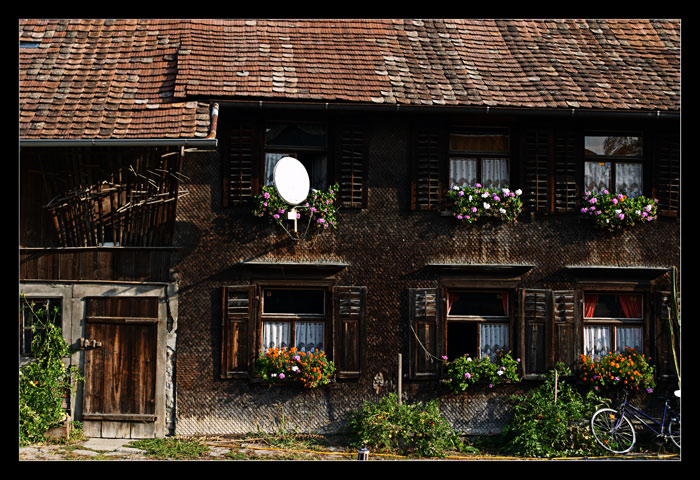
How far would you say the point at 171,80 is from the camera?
36.3ft

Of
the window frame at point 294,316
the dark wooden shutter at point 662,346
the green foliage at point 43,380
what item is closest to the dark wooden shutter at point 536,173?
the dark wooden shutter at point 662,346

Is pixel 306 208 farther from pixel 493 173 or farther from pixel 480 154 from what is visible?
pixel 493 173

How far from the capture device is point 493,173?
11055 mm

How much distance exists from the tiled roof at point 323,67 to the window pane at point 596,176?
94cm

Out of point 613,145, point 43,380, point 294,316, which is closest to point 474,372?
point 294,316

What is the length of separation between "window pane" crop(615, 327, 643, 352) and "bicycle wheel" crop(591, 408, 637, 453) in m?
1.21

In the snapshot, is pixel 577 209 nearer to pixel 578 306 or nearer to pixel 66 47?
pixel 578 306

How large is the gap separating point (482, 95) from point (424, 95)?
850 millimetres

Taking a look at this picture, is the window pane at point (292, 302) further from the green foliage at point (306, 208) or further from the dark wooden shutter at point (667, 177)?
the dark wooden shutter at point (667, 177)

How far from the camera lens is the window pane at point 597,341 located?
10961 millimetres

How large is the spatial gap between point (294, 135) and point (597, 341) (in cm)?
537

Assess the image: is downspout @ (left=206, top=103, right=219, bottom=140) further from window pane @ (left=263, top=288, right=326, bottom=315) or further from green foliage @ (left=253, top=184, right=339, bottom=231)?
window pane @ (left=263, top=288, right=326, bottom=315)

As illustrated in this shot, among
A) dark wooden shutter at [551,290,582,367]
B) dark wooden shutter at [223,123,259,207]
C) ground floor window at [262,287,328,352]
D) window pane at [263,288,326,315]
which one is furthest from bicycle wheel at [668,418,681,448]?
dark wooden shutter at [223,123,259,207]

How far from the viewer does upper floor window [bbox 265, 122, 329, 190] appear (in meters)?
10.8
